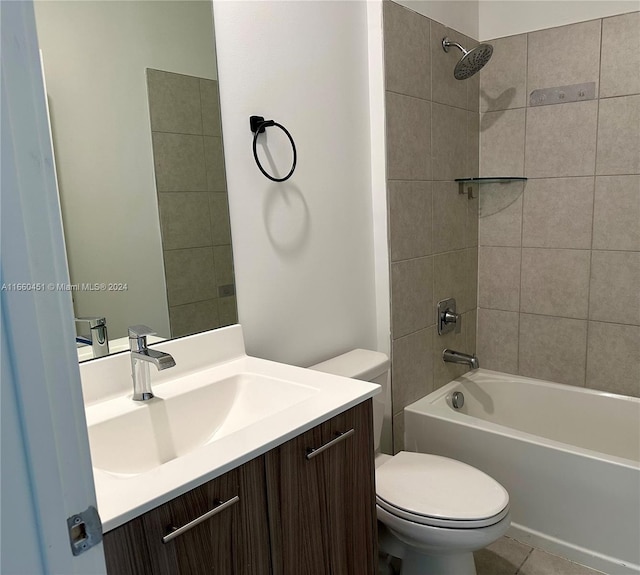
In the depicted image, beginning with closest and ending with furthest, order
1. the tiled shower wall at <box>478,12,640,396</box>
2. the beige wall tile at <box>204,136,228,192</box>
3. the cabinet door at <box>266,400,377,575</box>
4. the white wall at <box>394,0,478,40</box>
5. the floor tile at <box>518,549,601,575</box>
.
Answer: the cabinet door at <box>266,400,377,575</box> < the beige wall tile at <box>204,136,228,192</box> < the floor tile at <box>518,549,601,575</box> < the white wall at <box>394,0,478,40</box> < the tiled shower wall at <box>478,12,640,396</box>

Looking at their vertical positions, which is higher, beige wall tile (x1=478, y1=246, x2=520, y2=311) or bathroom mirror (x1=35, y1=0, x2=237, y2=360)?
bathroom mirror (x1=35, y1=0, x2=237, y2=360)

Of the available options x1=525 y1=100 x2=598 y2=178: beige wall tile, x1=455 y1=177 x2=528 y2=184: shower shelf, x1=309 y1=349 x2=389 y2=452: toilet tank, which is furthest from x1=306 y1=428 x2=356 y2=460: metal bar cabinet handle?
x1=525 y1=100 x2=598 y2=178: beige wall tile

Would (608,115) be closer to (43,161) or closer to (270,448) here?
(270,448)

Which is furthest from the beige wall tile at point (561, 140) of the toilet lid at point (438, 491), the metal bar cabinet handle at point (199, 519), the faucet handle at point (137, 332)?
the metal bar cabinet handle at point (199, 519)

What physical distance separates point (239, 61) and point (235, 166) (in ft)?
1.01

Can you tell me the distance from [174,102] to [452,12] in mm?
1550

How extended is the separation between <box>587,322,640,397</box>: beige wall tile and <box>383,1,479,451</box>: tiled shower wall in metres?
0.61

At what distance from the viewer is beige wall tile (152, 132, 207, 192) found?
1.46m

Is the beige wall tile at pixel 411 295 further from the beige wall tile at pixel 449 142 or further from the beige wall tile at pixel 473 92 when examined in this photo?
the beige wall tile at pixel 473 92

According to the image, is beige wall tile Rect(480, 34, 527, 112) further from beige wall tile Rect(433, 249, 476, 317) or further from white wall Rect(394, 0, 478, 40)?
beige wall tile Rect(433, 249, 476, 317)

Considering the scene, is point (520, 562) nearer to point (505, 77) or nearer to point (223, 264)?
point (223, 264)

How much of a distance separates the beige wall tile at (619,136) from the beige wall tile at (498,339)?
0.83 metres

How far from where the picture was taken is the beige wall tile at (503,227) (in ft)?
8.66

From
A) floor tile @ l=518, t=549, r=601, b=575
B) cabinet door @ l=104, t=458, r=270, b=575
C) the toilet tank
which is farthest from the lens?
floor tile @ l=518, t=549, r=601, b=575
